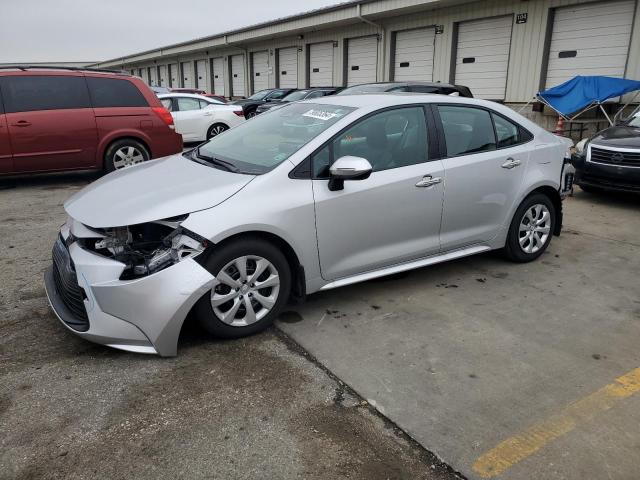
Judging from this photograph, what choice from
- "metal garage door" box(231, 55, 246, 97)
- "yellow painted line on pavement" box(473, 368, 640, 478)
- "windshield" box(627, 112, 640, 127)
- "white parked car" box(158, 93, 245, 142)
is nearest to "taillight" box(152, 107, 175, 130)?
"white parked car" box(158, 93, 245, 142)

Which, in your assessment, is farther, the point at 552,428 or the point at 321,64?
the point at 321,64

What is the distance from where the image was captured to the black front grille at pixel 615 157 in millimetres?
6762

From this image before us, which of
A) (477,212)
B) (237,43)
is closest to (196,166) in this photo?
(477,212)

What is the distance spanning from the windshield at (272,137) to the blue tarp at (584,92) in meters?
9.58

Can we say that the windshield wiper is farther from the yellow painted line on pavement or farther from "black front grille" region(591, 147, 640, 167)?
"black front grille" region(591, 147, 640, 167)

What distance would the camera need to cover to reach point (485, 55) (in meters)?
15.6

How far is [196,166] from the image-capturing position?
3.89 m

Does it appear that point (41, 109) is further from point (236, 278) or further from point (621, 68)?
point (621, 68)

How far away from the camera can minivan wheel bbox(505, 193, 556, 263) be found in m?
4.73

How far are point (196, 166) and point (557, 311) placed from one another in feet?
9.51

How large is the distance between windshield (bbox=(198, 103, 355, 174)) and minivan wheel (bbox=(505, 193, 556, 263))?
6.37 feet

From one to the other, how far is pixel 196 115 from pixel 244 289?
1020 cm

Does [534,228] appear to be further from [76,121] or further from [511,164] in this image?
[76,121]

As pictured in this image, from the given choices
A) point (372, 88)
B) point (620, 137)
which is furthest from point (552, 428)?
point (372, 88)
